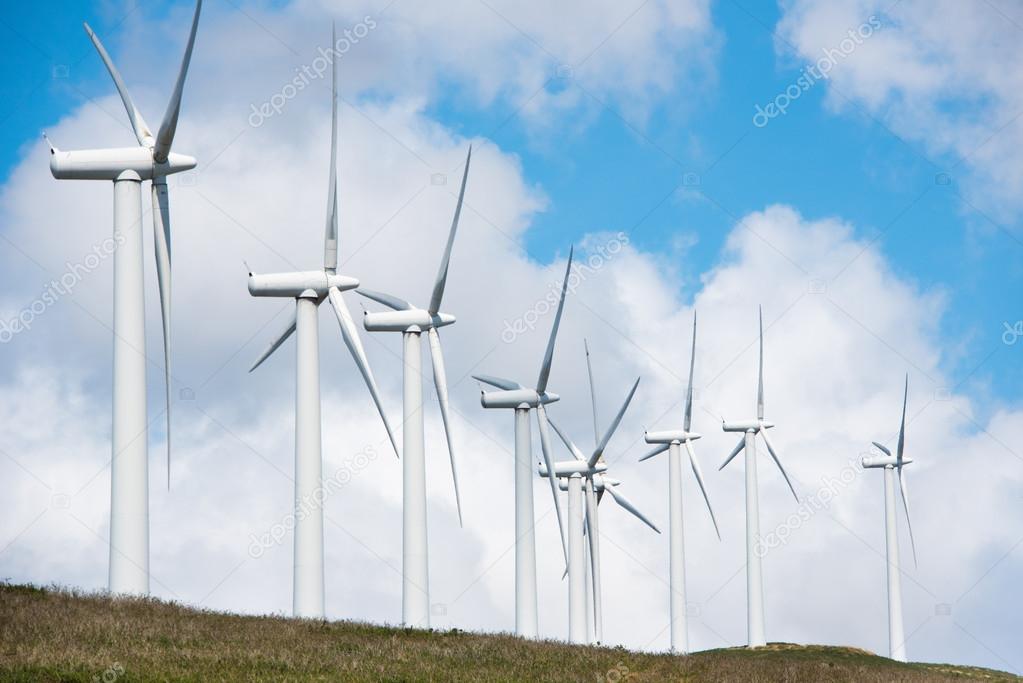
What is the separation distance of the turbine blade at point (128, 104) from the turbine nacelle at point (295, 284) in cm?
1075

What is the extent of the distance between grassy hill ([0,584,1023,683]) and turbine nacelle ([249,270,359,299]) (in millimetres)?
Result: 17470

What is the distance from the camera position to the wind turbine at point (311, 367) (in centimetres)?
5566

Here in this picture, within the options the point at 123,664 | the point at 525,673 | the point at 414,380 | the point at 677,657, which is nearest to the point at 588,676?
the point at 525,673

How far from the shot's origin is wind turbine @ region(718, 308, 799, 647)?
114 m

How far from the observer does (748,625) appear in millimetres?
115125

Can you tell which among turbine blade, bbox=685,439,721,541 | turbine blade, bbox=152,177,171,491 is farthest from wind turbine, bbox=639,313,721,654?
turbine blade, bbox=152,177,171,491

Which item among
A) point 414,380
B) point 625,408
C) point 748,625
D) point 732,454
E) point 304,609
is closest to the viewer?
point 304,609

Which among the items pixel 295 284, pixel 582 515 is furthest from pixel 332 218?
pixel 582 515

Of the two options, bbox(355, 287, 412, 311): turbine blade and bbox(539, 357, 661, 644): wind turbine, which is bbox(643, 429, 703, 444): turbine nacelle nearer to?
bbox(539, 357, 661, 644): wind turbine

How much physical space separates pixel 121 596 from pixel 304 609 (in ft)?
36.2

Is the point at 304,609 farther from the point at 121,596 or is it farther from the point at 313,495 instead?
the point at 121,596

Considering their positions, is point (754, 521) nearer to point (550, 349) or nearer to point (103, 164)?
point (550, 349)

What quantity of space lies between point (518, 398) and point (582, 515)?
46.5 ft

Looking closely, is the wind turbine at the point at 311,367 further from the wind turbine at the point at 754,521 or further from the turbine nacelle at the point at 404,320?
the wind turbine at the point at 754,521
